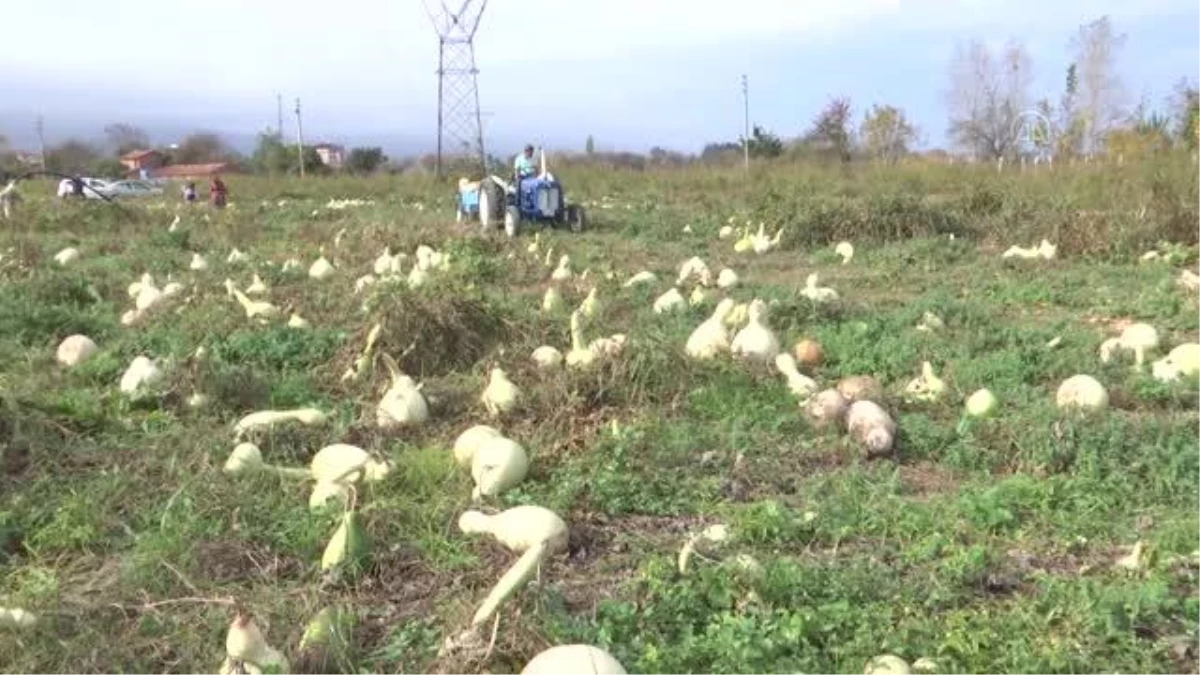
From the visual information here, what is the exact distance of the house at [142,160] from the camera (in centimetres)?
6781

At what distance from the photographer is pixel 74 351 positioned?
7641 mm

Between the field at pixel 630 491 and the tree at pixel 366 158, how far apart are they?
2046 inches

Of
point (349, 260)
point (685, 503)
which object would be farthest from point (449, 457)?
point (349, 260)

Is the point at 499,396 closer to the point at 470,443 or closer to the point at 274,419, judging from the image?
the point at 470,443

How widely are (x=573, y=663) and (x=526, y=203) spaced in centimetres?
1522

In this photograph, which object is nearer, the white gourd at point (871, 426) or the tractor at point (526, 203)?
the white gourd at point (871, 426)

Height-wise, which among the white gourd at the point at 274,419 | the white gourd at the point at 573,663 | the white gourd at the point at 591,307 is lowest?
the white gourd at the point at 573,663

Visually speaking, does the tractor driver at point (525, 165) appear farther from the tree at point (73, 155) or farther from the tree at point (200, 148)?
the tree at point (200, 148)

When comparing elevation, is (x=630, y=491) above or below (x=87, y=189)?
below

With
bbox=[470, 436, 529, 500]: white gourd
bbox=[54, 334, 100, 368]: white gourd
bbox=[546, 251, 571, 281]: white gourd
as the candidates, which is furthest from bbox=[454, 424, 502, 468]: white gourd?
bbox=[546, 251, 571, 281]: white gourd

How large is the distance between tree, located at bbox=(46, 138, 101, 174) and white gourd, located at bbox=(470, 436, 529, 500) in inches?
2284

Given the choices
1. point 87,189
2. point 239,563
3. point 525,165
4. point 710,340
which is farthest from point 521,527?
point 87,189

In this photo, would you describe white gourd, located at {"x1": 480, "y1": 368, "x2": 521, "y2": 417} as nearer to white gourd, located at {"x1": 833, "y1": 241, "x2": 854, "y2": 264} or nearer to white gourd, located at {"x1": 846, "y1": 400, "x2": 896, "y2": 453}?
white gourd, located at {"x1": 846, "y1": 400, "x2": 896, "y2": 453}

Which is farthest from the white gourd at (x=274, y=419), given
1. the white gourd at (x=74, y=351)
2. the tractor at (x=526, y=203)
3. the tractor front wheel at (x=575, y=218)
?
the tractor front wheel at (x=575, y=218)
